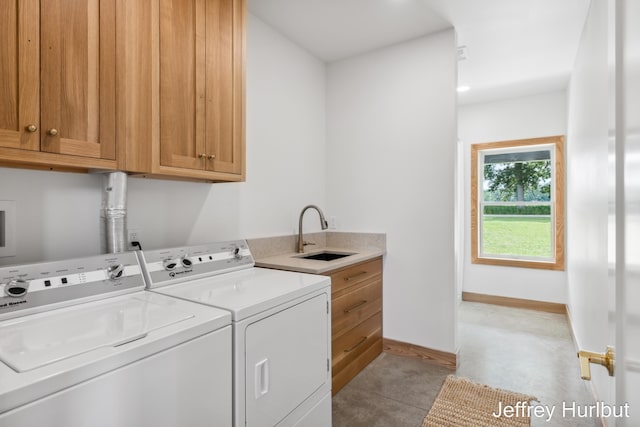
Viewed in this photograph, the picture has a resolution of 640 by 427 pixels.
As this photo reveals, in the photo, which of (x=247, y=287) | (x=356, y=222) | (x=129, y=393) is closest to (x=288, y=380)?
(x=247, y=287)

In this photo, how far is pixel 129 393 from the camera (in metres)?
0.85

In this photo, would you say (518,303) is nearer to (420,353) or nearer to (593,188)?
(420,353)

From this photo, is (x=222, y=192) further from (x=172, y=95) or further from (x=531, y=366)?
(x=531, y=366)

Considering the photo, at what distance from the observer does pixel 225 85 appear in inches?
69.1

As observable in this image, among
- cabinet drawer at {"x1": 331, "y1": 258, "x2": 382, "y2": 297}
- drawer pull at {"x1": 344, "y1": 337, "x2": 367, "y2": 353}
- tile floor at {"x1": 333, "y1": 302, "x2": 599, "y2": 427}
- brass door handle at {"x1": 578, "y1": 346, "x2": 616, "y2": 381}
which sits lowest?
tile floor at {"x1": 333, "y1": 302, "x2": 599, "y2": 427}

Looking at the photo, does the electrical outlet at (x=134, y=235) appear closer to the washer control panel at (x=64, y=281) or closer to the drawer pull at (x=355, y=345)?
the washer control panel at (x=64, y=281)

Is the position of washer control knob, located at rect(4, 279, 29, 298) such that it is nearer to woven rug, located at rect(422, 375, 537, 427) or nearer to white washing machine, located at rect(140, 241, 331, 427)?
white washing machine, located at rect(140, 241, 331, 427)

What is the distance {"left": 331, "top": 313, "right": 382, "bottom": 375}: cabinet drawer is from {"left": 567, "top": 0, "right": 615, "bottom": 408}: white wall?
1.41 metres

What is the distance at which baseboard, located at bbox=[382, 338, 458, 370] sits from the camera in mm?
2564

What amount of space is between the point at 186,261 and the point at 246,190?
874 millimetres

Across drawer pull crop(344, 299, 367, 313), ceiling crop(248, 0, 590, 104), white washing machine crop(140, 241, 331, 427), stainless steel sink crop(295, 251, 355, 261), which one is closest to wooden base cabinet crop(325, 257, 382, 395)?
drawer pull crop(344, 299, 367, 313)

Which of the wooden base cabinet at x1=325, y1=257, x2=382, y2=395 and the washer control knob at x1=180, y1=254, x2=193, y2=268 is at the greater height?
the washer control knob at x1=180, y1=254, x2=193, y2=268

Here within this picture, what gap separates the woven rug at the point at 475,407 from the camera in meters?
1.90

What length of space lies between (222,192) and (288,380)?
1.29m
